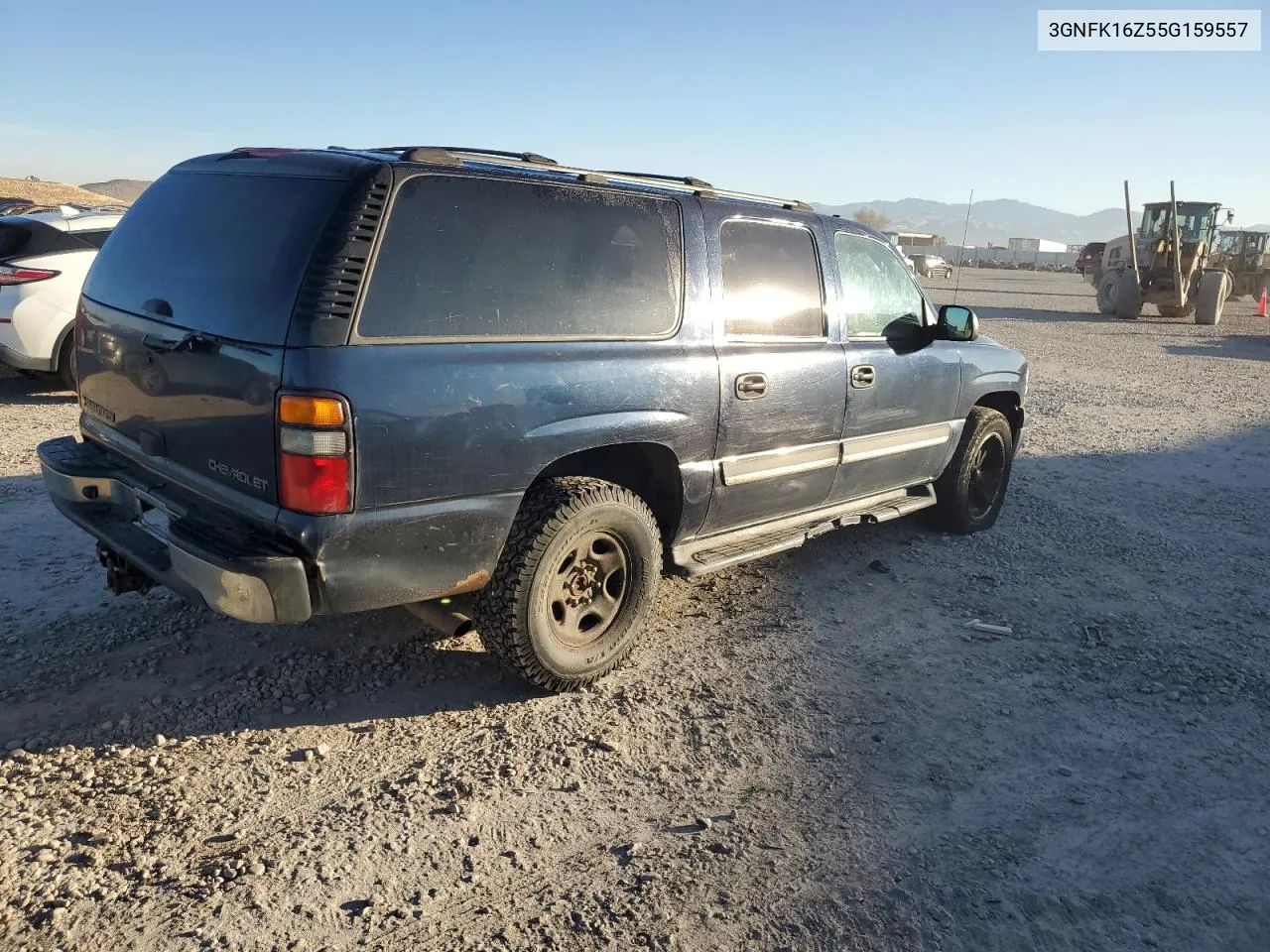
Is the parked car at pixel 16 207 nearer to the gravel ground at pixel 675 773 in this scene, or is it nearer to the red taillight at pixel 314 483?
the gravel ground at pixel 675 773

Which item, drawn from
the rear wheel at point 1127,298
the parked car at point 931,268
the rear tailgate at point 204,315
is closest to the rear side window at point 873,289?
the rear tailgate at point 204,315

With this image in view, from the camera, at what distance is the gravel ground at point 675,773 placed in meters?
2.46

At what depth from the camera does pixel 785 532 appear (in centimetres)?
450

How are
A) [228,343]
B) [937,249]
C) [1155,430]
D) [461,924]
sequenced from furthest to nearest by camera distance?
[937,249], [1155,430], [228,343], [461,924]

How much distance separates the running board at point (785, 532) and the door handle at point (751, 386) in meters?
0.66

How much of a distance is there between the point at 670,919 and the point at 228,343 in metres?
2.14

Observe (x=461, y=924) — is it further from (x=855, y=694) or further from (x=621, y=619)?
(x=855, y=694)

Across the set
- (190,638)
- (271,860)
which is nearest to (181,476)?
(190,638)

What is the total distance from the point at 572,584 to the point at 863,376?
192cm

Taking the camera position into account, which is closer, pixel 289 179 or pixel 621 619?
pixel 289 179

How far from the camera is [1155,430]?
31.0ft

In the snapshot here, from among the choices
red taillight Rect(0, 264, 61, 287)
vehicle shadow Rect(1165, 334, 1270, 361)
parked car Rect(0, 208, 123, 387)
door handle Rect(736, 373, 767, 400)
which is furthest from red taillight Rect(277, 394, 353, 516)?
vehicle shadow Rect(1165, 334, 1270, 361)

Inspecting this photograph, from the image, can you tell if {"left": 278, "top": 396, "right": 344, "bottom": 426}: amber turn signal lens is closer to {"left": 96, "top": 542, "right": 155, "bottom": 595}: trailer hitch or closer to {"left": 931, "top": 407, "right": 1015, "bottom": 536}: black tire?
{"left": 96, "top": 542, "right": 155, "bottom": 595}: trailer hitch

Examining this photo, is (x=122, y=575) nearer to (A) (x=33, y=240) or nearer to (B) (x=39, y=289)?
(B) (x=39, y=289)
